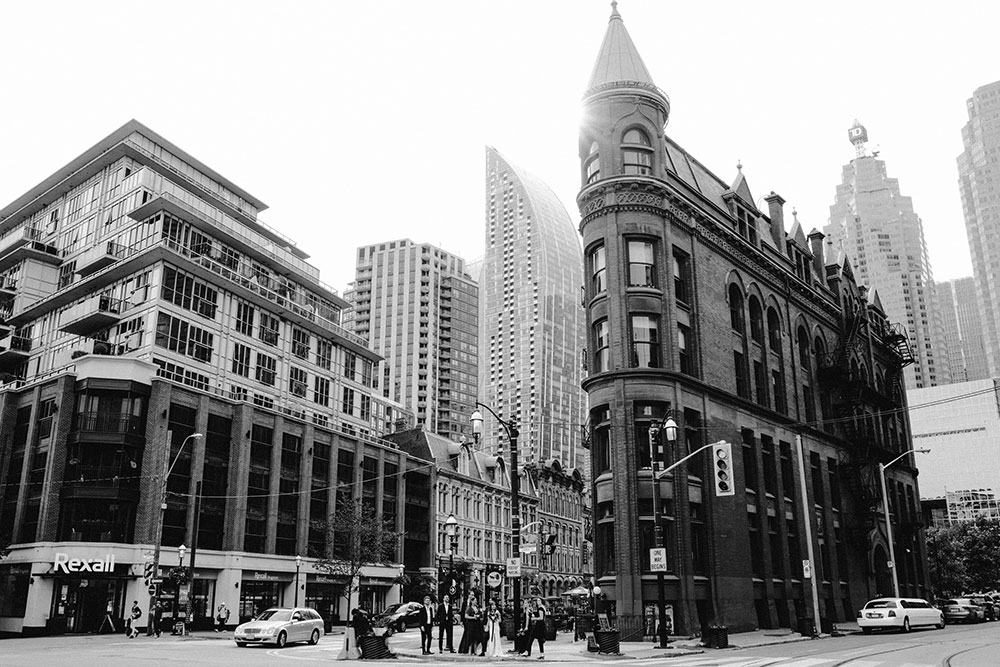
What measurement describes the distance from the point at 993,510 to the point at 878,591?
111m

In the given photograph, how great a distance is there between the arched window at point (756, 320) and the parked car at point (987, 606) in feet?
73.8

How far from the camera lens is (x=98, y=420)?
52500 mm

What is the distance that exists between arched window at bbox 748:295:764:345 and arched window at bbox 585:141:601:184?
13.5 m

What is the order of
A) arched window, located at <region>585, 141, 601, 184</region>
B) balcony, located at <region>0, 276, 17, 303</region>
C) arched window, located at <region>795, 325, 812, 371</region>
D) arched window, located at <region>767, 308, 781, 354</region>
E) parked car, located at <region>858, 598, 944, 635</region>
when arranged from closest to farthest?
parked car, located at <region>858, 598, 944, 635</region> < arched window, located at <region>585, 141, 601, 184</region> < arched window, located at <region>767, 308, 781, 354</region> < arched window, located at <region>795, 325, 812, 371</region> < balcony, located at <region>0, 276, 17, 303</region>

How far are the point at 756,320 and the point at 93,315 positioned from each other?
4619 centimetres

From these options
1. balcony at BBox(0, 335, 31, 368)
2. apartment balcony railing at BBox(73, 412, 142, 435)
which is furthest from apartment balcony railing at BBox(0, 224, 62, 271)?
apartment balcony railing at BBox(73, 412, 142, 435)

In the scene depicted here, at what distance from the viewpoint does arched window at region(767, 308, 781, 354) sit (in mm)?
51969

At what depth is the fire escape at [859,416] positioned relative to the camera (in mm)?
56125

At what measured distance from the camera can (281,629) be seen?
112ft

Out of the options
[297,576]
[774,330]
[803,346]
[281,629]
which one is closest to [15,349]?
[297,576]

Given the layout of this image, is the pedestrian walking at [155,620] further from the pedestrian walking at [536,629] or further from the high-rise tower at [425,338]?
the high-rise tower at [425,338]

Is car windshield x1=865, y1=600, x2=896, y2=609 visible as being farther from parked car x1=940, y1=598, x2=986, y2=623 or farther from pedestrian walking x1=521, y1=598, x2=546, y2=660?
pedestrian walking x1=521, y1=598, x2=546, y2=660

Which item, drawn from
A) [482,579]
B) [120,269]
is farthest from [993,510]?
[120,269]

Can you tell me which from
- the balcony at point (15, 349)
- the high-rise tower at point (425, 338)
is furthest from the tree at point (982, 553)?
the high-rise tower at point (425, 338)
